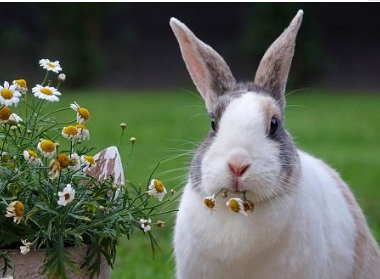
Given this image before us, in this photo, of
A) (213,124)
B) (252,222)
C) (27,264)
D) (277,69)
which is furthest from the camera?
(277,69)

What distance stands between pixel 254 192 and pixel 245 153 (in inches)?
4.6

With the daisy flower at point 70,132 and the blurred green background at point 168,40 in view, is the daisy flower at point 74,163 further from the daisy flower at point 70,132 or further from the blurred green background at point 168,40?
the blurred green background at point 168,40

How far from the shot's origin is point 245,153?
236 centimetres

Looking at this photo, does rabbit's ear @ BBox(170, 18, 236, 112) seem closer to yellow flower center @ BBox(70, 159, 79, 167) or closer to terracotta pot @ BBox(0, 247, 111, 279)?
yellow flower center @ BBox(70, 159, 79, 167)

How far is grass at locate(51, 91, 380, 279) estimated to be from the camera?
14.0 ft

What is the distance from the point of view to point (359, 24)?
533 inches

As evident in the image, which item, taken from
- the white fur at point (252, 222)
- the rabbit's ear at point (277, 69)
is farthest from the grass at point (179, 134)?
the rabbit's ear at point (277, 69)

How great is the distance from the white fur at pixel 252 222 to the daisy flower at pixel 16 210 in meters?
0.56

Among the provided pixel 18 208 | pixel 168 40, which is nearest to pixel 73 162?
pixel 18 208

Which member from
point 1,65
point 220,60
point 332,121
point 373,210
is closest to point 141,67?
point 1,65

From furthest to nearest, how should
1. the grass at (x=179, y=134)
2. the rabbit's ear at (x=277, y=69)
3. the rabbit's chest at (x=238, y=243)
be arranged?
the grass at (x=179, y=134)
the rabbit's ear at (x=277, y=69)
the rabbit's chest at (x=238, y=243)

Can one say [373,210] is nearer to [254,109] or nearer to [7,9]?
[254,109]

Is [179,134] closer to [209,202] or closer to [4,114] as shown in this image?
[209,202]

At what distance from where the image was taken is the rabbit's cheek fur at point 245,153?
236 cm
